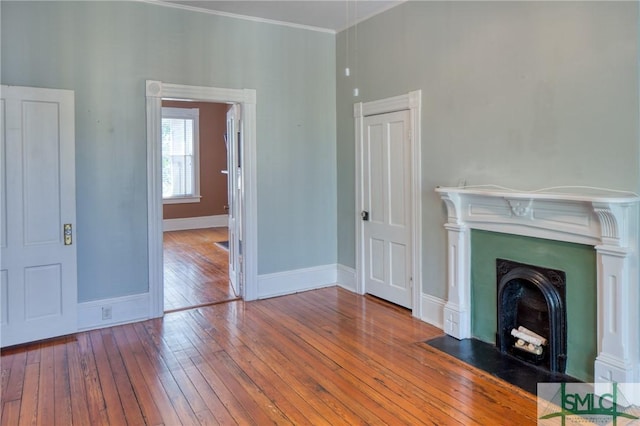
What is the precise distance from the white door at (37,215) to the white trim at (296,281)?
1903mm

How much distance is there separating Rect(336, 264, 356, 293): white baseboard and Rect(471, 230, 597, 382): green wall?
1830mm

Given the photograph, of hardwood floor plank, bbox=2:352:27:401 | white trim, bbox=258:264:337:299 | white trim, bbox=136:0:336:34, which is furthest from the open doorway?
hardwood floor plank, bbox=2:352:27:401

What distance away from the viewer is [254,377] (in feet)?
10.2

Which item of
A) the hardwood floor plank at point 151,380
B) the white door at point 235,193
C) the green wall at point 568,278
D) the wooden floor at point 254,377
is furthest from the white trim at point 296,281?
the green wall at point 568,278

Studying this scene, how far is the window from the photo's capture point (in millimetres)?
10242

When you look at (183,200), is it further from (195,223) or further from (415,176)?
(415,176)

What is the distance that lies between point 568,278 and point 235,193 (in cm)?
348

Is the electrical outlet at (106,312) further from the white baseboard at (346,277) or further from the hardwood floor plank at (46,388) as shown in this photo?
the white baseboard at (346,277)

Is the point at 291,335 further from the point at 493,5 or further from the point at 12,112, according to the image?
the point at 493,5

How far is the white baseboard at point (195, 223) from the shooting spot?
1033 centimetres

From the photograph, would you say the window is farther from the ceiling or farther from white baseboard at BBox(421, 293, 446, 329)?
white baseboard at BBox(421, 293, 446, 329)

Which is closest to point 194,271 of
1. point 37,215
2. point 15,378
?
point 37,215

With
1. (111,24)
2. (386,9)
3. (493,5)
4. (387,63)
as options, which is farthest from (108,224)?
(493,5)
